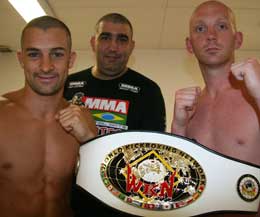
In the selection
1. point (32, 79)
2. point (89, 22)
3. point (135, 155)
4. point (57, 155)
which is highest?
point (89, 22)

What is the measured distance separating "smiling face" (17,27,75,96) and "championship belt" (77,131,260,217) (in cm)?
47

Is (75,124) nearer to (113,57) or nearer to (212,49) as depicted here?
(212,49)

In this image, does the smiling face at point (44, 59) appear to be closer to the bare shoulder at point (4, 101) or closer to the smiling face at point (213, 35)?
the bare shoulder at point (4, 101)

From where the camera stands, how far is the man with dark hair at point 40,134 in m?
1.35

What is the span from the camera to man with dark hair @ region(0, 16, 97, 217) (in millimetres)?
1353

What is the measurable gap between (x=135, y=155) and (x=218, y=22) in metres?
0.71

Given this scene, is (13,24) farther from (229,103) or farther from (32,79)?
(229,103)

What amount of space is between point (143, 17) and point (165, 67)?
3.05 feet

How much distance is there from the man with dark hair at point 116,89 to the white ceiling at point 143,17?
108cm

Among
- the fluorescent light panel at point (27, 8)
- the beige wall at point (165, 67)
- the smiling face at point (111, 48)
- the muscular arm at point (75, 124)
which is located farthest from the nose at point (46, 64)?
the beige wall at point (165, 67)

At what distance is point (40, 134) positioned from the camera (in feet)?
4.78

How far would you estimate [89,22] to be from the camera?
3.36 metres

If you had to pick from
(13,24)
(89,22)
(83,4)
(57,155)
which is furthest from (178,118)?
(13,24)

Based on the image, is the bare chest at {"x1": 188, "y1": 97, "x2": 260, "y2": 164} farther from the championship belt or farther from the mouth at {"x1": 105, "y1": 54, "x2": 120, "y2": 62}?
the mouth at {"x1": 105, "y1": 54, "x2": 120, "y2": 62}
